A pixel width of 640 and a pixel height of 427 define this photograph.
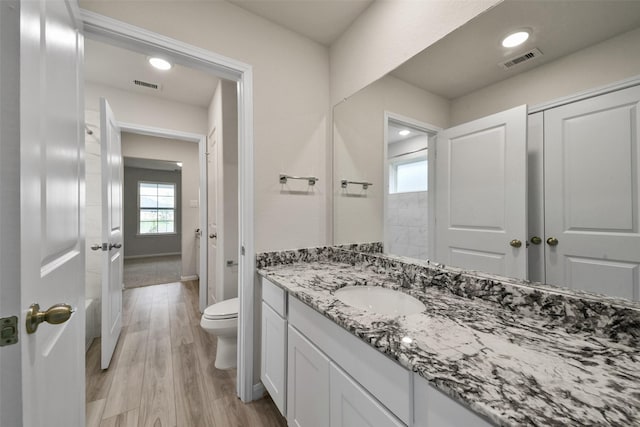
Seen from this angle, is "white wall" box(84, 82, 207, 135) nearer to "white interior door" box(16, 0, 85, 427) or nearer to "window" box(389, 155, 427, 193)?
"white interior door" box(16, 0, 85, 427)

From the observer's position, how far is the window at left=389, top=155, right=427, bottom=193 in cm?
128

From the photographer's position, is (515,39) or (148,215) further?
(148,215)

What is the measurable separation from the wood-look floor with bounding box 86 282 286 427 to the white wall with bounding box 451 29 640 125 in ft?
6.17

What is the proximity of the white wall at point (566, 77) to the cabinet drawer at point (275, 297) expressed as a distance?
3.90 feet

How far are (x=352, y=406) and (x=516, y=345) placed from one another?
51cm

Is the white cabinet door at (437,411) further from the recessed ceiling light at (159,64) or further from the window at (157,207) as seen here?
the window at (157,207)

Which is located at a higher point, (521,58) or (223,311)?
(521,58)

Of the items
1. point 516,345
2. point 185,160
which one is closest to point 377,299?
point 516,345

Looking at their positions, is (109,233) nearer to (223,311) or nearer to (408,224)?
(223,311)

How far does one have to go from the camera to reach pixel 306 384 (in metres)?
1.06

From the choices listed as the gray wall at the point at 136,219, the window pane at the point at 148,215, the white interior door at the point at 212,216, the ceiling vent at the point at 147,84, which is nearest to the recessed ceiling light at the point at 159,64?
the ceiling vent at the point at 147,84

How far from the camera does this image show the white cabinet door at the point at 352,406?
69 centimetres

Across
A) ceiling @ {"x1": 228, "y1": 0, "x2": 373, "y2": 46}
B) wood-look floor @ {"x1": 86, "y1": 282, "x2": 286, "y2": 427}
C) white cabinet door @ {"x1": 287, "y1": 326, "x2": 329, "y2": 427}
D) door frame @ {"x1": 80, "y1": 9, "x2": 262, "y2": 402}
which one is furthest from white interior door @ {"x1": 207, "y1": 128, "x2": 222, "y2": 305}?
white cabinet door @ {"x1": 287, "y1": 326, "x2": 329, "y2": 427}

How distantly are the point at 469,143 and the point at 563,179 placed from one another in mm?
364
